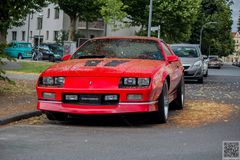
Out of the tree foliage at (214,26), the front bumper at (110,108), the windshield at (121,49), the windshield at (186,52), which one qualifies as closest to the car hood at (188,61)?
the windshield at (186,52)

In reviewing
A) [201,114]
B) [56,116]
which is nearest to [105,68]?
[56,116]

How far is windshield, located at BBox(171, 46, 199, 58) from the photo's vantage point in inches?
863

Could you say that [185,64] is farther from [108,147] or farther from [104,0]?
[104,0]

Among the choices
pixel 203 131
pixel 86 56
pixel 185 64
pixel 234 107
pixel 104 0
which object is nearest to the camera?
pixel 203 131

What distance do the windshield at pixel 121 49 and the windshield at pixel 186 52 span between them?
39.6ft

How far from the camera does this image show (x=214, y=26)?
2958 inches

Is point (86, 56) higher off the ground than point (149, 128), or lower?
higher

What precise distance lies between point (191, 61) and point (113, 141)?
47.6 ft

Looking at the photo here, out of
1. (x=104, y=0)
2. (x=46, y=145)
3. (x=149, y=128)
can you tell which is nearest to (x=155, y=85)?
(x=149, y=128)

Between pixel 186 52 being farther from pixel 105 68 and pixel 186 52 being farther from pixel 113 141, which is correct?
pixel 113 141

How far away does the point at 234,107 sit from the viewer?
11.6 metres

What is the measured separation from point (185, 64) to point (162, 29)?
1084 inches

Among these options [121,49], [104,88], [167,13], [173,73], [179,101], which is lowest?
[179,101]

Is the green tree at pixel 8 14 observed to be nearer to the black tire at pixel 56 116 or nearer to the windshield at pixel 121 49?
the windshield at pixel 121 49
